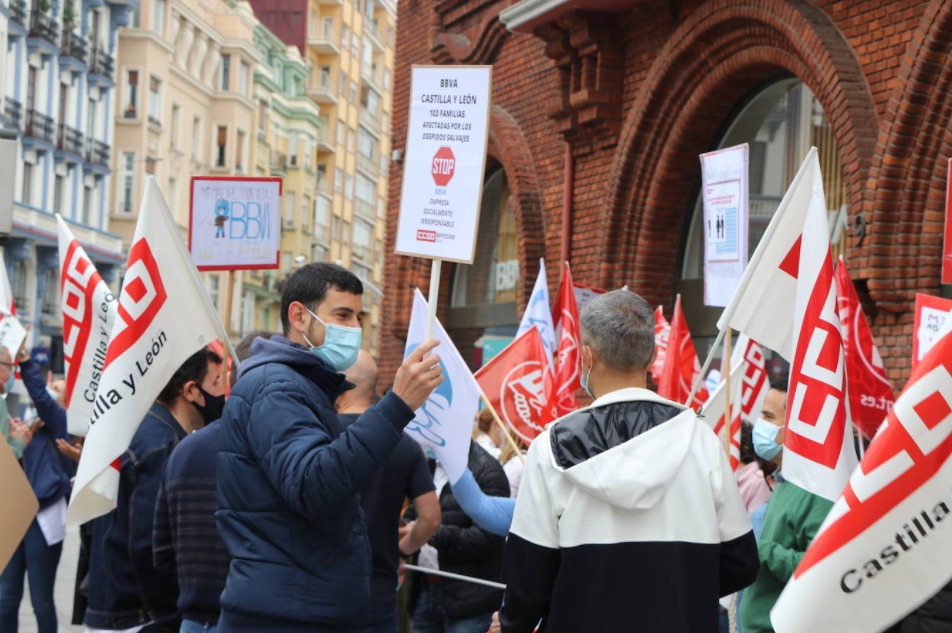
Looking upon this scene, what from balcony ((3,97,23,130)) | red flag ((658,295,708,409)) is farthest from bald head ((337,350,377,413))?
balcony ((3,97,23,130))

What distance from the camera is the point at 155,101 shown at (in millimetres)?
59938

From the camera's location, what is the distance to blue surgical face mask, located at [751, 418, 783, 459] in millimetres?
6965

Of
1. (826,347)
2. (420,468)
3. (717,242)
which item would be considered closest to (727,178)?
(717,242)

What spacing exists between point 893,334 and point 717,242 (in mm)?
2636

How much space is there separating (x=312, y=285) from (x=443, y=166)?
0.82 meters

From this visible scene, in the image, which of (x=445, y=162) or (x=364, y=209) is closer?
(x=445, y=162)

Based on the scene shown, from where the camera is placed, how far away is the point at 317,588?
176 inches

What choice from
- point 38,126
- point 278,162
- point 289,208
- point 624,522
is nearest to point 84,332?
point 624,522

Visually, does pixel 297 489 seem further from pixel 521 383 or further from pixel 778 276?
pixel 521 383

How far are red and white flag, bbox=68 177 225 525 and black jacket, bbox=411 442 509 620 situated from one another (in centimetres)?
176

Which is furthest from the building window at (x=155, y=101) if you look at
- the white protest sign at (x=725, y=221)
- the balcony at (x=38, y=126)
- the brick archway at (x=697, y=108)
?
the white protest sign at (x=725, y=221)

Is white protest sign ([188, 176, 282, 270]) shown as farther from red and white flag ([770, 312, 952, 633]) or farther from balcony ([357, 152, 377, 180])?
balcony ([357, 152, 377, 180])

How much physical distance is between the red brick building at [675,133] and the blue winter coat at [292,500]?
6.28 metres

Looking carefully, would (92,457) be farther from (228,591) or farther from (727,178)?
(727,178)
